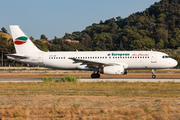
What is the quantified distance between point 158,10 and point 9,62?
144m

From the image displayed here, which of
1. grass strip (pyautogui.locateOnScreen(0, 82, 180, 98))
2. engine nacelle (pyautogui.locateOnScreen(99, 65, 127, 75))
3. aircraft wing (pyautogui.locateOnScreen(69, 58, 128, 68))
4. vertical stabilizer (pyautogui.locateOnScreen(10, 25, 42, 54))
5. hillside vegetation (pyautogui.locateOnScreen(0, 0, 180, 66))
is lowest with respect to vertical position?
grass strip (pyautogui.locateOnScreen(0, 82, 180, 98))

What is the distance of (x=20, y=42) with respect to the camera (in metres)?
35.4

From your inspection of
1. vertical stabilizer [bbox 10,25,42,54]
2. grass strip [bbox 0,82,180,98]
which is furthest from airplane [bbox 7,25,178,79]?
grass strip [bbox 0,82,180,98]

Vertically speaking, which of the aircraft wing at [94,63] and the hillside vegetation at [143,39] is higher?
the hillside vegetation at [143,39]

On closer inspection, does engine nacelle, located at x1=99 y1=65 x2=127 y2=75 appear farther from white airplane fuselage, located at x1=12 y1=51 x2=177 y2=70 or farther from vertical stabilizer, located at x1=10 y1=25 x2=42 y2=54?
vertical stabilizer, located at x1=10 y1=25 x2=42 y2=54

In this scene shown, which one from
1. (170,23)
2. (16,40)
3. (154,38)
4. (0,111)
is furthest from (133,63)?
(170,23)

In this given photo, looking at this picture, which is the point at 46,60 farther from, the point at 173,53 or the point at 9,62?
the point at 173,53

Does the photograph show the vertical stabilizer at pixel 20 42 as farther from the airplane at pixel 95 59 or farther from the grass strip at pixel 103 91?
the grass strip at pixel 103 91

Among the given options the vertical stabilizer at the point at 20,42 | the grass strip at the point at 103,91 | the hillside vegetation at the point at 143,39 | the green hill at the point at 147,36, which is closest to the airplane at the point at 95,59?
the vertical stabilizer at the point at 20,42

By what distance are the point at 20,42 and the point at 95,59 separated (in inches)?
431

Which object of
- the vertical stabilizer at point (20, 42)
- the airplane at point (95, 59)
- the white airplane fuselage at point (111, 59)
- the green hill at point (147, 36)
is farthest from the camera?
the green hill at point (147, 36)

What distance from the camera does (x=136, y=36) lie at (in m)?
129

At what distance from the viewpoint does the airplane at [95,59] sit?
32656mm

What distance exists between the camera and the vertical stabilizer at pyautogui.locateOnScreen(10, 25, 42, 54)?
3531 cm
